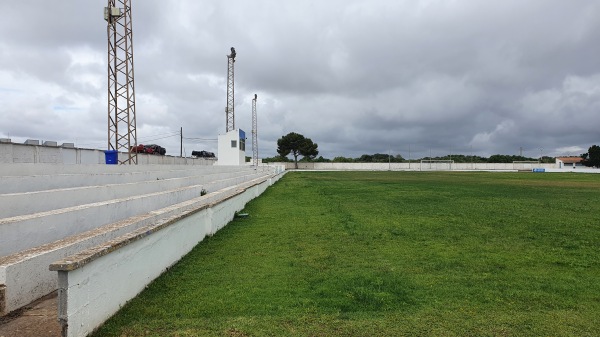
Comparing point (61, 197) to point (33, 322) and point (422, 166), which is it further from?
point (422, 166)

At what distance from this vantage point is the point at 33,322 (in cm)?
334

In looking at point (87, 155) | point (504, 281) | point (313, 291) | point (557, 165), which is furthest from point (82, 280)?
point (557, 165)

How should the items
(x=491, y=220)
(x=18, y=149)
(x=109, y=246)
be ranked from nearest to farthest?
(x=109, y=246) → (x=491, y=220) → (x=18, y=149)

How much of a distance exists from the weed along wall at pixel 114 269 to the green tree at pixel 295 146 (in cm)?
8904

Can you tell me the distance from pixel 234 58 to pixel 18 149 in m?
36.3

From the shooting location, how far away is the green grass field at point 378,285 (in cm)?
349

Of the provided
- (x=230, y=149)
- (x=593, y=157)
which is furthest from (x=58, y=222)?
(x=593, y=157)

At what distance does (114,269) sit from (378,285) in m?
2.83

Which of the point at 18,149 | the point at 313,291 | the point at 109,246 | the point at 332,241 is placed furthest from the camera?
the point at 18,149

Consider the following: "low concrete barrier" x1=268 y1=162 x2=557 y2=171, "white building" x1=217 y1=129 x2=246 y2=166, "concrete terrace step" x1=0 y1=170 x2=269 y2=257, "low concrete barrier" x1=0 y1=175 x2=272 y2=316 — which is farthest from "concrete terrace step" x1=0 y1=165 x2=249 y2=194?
"low concrete barrier" x1=268 y1=162 x2=557 y2=171

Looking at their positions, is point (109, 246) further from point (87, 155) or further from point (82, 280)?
point (87, 155)

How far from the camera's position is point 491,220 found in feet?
32.7

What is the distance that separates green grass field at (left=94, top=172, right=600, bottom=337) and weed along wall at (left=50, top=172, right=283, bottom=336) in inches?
6.4

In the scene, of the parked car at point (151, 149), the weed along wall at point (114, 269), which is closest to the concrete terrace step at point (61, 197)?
the weed along wall at point (114, 269)
